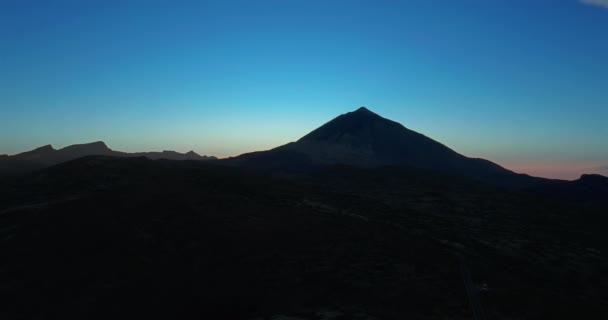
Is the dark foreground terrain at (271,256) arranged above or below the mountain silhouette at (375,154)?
below

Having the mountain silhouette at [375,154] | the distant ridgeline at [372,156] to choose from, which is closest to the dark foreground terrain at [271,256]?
the distant ridgeline at [372,156]

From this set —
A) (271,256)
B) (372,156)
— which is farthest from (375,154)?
(271,256)

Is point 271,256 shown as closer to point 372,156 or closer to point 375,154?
point 372,156

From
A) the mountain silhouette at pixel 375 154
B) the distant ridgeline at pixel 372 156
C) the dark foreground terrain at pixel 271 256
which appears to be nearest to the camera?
the dark foreground terrain at pixel 271 256

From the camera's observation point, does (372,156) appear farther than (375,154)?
No

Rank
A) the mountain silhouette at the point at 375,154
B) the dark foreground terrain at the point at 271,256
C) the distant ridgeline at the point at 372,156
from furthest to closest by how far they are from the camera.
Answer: the mountain silhouette at the point at 375,154 < the distant ridgeline at the point at 372,156 < the dark foreground terrain at the point at 271,256

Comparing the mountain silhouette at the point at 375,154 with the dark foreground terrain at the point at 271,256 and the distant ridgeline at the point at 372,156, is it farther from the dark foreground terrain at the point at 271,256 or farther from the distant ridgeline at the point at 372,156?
the dark foreground terrain at the point at 271,256

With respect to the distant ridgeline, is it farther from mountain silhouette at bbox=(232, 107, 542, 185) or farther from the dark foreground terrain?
the dark foreground terrain
